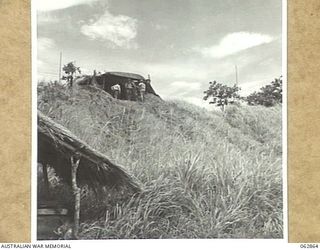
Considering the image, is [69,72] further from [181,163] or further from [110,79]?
[181,163]

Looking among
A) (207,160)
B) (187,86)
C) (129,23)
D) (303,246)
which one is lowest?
(303,246)

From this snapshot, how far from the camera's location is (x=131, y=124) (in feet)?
3.57

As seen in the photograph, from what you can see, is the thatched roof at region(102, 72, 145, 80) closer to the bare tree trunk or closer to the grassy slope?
the grassy slope

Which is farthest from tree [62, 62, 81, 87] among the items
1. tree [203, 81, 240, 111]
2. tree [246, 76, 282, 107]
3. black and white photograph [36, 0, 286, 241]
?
tree [246, 76, 282, 107]

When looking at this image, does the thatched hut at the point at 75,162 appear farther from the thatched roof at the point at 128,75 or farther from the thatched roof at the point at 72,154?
the thatched roof at the point at 128,75

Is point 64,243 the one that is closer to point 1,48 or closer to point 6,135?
point 6,135

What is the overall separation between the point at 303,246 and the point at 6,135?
67 cm

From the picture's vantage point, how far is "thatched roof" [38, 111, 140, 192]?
1044 millimetres

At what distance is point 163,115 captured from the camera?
3.55 ft

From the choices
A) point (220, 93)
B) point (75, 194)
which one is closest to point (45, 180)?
point (75, 194)

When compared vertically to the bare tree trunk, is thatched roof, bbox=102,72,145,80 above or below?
above

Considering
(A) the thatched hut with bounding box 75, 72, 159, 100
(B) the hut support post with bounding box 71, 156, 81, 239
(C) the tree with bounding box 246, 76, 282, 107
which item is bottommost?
(B) the hut support post with bounding box 71, 156, 81, 239

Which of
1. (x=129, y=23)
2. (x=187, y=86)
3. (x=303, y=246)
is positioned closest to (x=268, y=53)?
(x=187, y=86)

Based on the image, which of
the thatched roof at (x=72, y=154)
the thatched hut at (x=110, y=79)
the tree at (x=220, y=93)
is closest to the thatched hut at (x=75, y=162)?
the thatched roof at (x=72, y=154)
